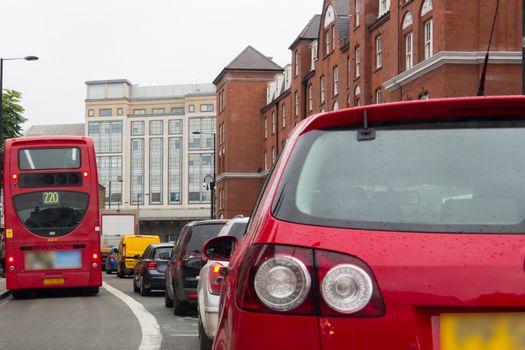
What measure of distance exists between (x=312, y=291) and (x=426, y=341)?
402 mm

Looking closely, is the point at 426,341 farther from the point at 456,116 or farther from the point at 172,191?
the point at 172,191

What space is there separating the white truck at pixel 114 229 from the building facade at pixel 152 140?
9209 centimetres

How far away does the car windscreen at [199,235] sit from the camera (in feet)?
45.1

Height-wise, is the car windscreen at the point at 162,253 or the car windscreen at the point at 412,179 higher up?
the car windscreen at the point at 412,179

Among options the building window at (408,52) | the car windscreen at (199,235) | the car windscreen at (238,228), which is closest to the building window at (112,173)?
the building window at (408,52)

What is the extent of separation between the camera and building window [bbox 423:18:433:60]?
38938 millimetres

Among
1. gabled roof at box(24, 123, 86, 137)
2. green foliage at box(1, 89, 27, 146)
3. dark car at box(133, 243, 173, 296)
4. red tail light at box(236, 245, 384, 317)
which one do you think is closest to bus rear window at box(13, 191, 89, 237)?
dark car at box(133, 243, 173, 296)

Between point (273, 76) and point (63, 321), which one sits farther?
point (273, 76)

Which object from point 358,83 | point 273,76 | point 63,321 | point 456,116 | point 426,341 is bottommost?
point 63,321

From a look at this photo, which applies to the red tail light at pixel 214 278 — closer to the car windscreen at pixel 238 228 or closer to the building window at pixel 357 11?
the car windscreen at pixel 238 228

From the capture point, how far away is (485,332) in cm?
272

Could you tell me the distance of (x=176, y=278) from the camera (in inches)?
555

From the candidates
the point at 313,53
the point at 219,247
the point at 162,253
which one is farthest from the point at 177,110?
the point at 219,247

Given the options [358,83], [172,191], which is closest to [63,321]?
[358,83]
